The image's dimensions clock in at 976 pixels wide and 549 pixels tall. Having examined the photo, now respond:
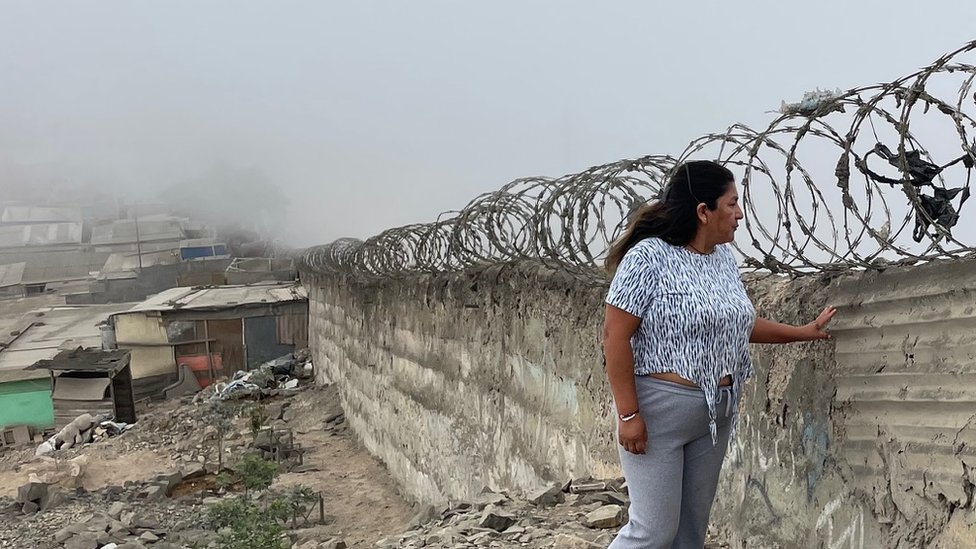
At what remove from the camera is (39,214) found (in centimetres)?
4419

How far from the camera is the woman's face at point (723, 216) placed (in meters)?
2.26

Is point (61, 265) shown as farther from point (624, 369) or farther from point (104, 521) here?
point (624, 369)

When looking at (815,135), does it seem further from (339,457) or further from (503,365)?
(339,457)

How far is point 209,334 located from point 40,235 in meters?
28.2

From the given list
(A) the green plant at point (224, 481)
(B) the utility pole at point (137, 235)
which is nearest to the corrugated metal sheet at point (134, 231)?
(B) the utility pole at point (137, 235)

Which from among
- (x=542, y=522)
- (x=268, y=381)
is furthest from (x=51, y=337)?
(x=542, y=522)

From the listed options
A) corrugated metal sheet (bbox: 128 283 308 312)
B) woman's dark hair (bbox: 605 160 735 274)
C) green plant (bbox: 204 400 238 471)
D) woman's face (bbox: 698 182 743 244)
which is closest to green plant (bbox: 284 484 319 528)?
green plant (bbox: 204 400 238 471)

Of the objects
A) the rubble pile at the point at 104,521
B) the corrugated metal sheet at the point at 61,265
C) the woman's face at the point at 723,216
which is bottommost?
the rubble pile at the point at 104,521

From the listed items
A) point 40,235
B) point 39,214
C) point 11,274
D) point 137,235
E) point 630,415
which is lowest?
point 11,274

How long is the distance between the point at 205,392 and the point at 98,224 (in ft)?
101

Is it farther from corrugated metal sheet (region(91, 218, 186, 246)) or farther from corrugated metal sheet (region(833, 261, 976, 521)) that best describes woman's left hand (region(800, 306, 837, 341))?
corrugated metal sheet (region(91, 218, 186, 246))

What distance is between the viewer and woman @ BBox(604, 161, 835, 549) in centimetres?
218

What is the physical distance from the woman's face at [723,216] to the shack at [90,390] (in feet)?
49.5

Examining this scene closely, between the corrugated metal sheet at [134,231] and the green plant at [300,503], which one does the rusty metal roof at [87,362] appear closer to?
the green plant at [300,503]
